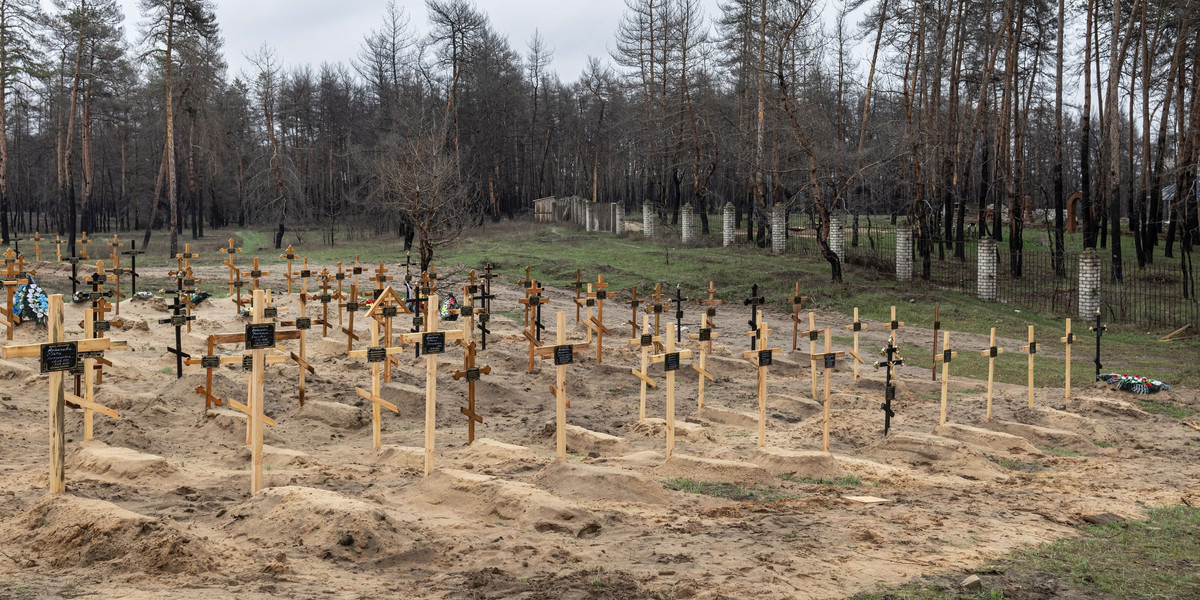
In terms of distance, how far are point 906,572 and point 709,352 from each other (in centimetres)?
1167

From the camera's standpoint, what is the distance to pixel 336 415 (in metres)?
12.6

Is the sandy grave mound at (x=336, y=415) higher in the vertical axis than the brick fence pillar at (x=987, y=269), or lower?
lower

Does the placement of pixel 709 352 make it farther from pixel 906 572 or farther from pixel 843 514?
pixel 906 572

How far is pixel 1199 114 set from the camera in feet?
103

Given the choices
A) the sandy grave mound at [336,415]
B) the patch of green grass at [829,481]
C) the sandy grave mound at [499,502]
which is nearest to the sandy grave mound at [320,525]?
the sandy grave mound at [499,502]

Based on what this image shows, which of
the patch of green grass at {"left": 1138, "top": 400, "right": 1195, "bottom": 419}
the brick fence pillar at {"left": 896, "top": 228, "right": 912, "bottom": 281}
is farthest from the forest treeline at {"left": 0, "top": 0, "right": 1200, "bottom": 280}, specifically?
the patch of green grass at {"left": 1138, "top": 400, "right": 1195, "bottom": 419}

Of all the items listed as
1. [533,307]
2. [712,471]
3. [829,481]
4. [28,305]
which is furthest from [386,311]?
[28,305]

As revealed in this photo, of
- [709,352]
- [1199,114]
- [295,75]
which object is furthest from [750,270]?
[295,75]

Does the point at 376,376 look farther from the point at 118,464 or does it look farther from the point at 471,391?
the point at 118,464

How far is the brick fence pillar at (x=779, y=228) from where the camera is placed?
35934 millimetres

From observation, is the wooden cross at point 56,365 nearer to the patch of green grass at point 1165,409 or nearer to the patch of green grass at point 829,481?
the patch of green grass at point 829,481

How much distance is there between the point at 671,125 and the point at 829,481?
36.3m

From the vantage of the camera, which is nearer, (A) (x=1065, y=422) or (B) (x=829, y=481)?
(B) (x=829, y=481)

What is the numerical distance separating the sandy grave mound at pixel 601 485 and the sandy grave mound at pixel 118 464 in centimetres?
358
